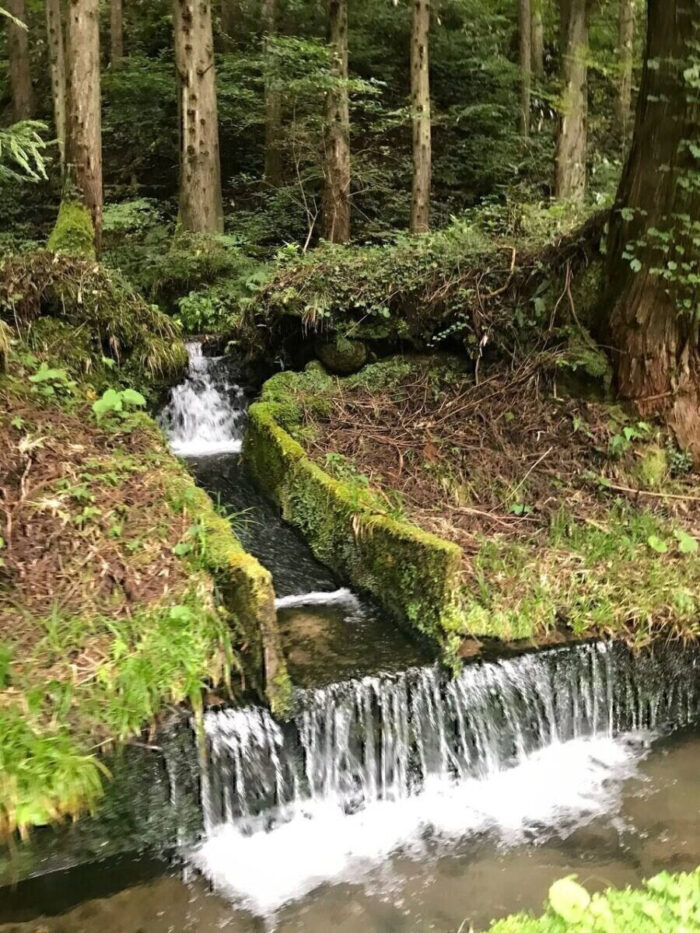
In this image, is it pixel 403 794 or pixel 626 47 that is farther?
pixel 626 47

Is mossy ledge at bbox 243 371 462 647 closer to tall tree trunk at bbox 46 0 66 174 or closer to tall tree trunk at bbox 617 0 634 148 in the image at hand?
tall tree trunk at bbox 617 0 634 148

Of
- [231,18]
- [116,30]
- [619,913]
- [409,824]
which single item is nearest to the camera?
[619,913]

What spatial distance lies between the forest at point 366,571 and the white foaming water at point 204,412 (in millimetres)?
38

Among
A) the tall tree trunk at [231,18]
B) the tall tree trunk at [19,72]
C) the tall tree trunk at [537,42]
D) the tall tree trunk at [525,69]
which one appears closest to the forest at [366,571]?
the tall tree trunk at [525,69]

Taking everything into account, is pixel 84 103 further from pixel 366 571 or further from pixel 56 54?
pixel 56 54

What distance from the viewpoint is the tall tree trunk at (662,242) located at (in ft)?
19.5

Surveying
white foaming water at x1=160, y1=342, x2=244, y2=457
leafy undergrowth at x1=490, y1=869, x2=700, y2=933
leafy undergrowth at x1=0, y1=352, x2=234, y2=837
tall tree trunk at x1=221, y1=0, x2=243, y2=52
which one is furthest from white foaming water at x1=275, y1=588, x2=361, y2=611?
tall tree trunk at x1=221, y1=0, x2=243, y2=52

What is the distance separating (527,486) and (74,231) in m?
6.57

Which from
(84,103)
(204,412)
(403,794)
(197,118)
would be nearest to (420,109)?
(197,118)

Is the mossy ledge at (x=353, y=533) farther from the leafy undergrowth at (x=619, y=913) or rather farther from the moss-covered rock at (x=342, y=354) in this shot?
the leafy undergrowth at (x=619, y=913)

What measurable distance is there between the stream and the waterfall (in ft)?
0.04

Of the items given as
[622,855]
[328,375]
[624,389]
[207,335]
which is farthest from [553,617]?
[207,335]

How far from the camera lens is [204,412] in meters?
8.66

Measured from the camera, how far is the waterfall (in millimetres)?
4125
